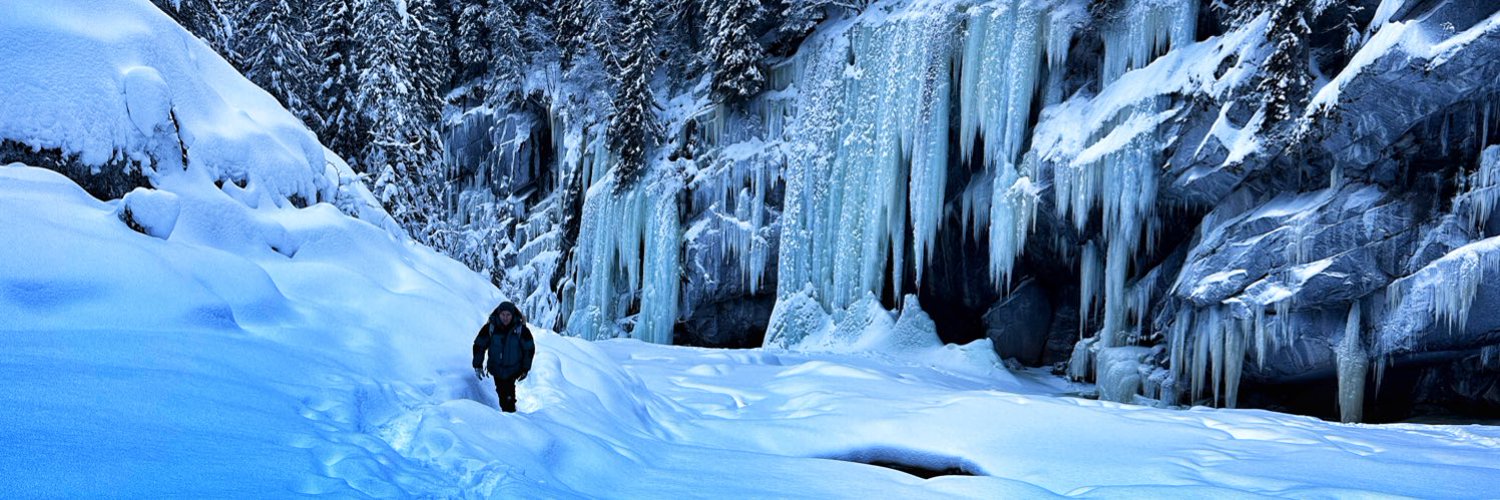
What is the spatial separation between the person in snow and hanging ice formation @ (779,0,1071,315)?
13.0 meters

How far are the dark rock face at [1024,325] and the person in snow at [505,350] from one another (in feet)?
52.1

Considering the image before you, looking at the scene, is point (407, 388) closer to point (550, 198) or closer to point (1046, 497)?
point (1046, 497)

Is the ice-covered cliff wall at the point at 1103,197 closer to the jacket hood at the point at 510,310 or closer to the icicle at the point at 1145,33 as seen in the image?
the icicle at the point at 1145,33

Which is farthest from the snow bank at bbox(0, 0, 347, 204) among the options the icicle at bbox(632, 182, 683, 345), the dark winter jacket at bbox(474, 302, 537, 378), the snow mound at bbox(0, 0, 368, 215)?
the icicle at bbox(632, 182, 683, 345)

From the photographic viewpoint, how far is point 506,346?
598 cm

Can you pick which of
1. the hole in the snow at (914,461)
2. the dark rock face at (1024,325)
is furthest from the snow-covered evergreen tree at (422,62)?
the dark rock face at (1024,325)

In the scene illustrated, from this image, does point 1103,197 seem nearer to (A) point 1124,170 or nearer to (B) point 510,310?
(A) point 1124,170

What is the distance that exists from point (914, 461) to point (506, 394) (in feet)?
10.5

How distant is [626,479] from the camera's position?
15.9ft

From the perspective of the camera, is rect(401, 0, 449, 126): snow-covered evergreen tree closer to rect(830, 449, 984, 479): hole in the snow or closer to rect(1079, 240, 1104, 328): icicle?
rect(830, 449, 984, 479): hole in the snow

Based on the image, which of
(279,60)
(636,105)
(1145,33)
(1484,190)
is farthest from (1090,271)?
(279,60)

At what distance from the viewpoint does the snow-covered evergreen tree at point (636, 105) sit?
2361 centimetres

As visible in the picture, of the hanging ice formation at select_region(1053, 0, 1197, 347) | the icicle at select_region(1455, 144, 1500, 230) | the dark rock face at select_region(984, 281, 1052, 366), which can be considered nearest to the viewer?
the icicle at select_region(1455, 144, 1500, 230)

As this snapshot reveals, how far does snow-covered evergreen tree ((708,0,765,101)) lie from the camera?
22.1 m
